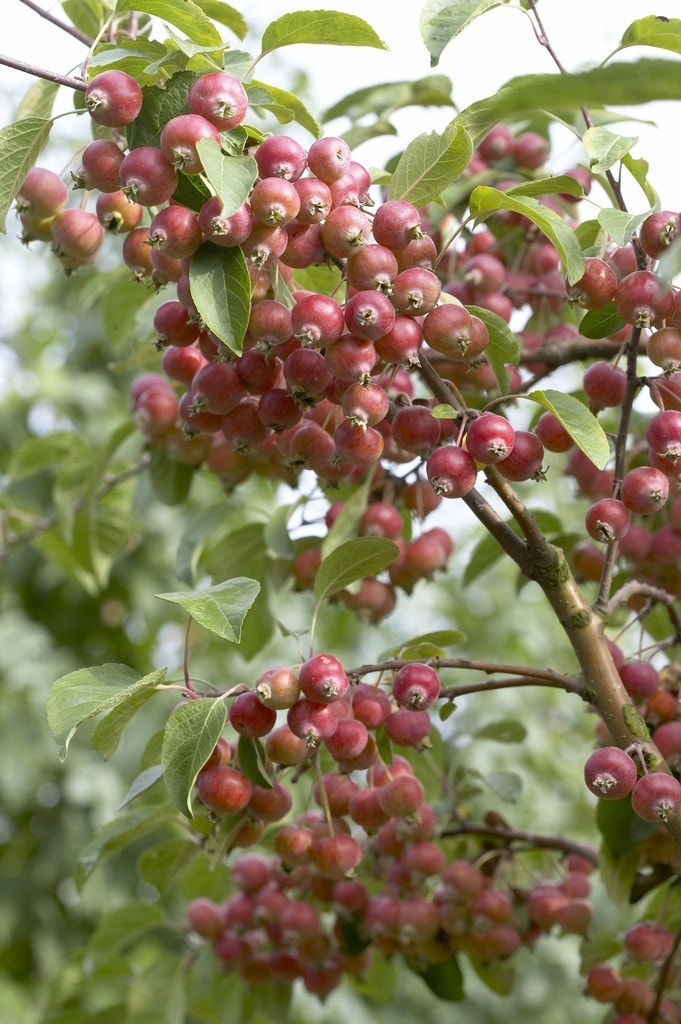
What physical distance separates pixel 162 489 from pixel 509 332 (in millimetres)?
954

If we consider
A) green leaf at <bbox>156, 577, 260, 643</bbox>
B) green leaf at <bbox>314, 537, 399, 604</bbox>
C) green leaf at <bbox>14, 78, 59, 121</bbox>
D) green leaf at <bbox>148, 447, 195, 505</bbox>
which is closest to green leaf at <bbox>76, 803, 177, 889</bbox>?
green leaf at <bbox>314, 537, 399, 604</bbox>

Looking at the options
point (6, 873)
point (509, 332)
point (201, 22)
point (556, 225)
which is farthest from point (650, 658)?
point (6, 873)

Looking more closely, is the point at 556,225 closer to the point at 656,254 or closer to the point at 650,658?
the point at 656,254

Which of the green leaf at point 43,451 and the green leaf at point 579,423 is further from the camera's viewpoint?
the green leaf at point 43,451

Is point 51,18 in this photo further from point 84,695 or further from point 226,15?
point 84,695

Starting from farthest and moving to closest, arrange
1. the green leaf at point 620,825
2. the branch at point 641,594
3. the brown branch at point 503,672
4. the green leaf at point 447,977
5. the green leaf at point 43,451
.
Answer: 1. the green leaf at point 43,451
2. the green leaf at point 447,977
3. the green leaf at point 620,825
4. the branch at point 641,594
5. the brown branch at point 503,672

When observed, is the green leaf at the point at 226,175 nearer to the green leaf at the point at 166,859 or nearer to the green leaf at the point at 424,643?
the green leaf at the point at 424,643

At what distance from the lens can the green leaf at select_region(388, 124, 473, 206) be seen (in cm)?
122

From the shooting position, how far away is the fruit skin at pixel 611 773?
1.18 metres

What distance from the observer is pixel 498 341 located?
4.59ft

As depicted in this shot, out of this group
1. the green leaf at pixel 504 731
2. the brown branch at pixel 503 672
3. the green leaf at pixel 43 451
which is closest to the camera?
the brown branch at pixel 503 672

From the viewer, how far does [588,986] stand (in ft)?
5.58

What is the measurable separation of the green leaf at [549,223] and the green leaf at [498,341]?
146 mm

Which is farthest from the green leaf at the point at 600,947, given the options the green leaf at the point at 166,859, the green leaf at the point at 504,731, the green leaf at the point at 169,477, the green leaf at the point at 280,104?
the green leaf at the point at 280,104
